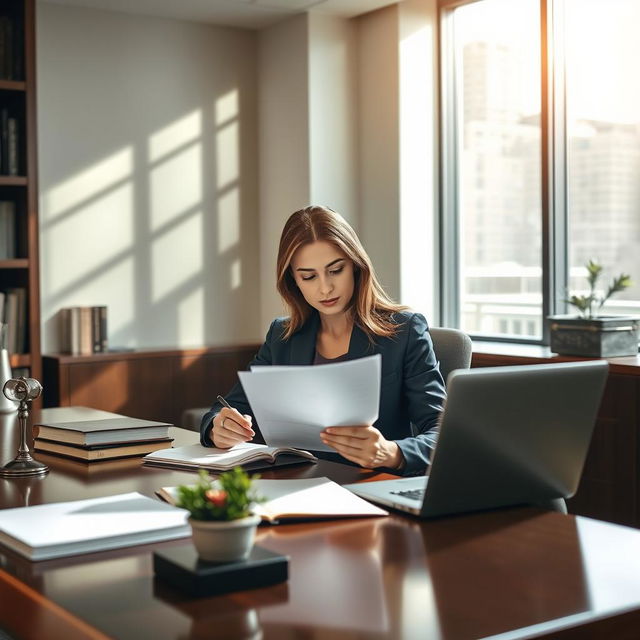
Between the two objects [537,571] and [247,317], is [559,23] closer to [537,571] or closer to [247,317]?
[247,317]

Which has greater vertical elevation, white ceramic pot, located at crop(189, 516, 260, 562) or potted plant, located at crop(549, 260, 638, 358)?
potted plant, located at crop(549, 260, 638, 358)

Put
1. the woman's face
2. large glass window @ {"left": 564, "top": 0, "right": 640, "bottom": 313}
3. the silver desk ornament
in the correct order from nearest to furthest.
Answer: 1. the silver desk ornament
2. the woman's face
3. large glass window @ {"left": 564, "top": 0, "right": 640, "bottom": 313}

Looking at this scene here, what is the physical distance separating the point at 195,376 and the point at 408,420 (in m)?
2.32

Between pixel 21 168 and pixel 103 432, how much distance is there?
7.81 feet

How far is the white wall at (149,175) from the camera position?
4582 millimetres

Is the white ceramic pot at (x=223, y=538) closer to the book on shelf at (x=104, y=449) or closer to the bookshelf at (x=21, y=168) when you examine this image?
the book on shelf at (x=104, y=449)

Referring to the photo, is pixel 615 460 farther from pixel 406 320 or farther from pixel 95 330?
pixel 95 330

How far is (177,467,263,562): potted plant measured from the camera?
118 cm

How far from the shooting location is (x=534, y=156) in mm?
4262

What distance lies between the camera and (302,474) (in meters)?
1.95

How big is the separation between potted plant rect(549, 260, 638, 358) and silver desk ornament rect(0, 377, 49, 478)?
2.16 m

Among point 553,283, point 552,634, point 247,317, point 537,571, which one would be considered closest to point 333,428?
point 537,571

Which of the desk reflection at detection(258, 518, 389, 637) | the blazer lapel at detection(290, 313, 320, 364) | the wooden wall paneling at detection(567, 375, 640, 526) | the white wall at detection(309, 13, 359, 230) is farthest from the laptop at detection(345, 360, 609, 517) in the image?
the white wall at detection(309, 13, 359, 230)

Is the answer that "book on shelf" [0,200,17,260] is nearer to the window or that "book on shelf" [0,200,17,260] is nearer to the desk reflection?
the window
